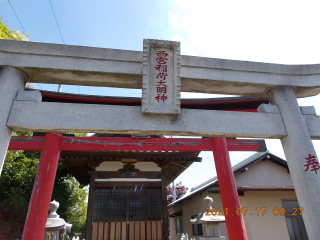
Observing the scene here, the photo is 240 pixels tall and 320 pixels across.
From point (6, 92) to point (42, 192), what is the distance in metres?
4.55

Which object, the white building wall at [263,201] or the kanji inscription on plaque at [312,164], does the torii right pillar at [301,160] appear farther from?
the white building wall at [263,201]

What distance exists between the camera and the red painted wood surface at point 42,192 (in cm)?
609

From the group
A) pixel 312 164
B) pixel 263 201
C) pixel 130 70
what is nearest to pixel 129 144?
pixel 130 70

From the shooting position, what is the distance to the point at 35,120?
10.5ft

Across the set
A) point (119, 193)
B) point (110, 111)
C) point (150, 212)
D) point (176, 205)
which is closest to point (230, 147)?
point (150, 212)

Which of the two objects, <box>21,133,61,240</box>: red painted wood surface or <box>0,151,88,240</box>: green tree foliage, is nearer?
<box>21,133,61,240</box>: red painted wood surface

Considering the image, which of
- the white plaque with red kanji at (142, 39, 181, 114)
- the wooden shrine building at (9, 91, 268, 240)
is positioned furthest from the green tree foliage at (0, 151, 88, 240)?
the white plaque with red kanji at (142, 39, 181, 114)

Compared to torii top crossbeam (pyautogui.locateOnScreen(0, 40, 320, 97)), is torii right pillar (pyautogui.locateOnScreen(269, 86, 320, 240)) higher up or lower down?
lower down

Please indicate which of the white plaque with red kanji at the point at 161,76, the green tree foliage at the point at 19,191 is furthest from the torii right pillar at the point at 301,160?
the green tree foliage at the point at 19,191

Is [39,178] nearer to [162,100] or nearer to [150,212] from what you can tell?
[150,212]

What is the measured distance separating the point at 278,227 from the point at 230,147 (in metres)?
4.96

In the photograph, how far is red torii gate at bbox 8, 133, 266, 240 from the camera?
6422 mm

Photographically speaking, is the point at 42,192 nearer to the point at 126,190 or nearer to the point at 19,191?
the point at 126,190

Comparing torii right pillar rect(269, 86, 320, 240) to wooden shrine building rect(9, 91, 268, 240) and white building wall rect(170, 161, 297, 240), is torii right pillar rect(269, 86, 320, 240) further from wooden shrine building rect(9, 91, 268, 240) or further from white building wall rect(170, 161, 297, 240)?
white building wall rect(170, 161, 297, 240)
